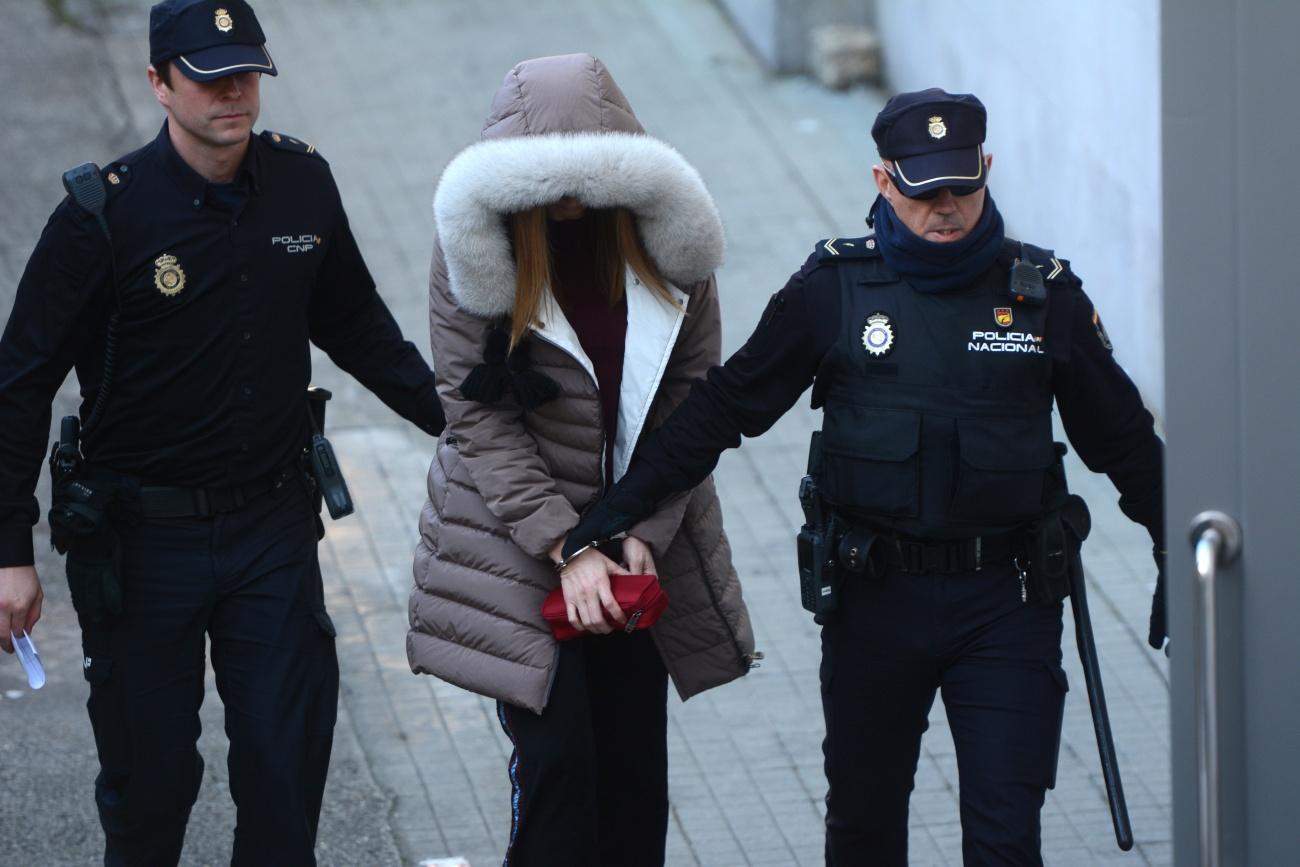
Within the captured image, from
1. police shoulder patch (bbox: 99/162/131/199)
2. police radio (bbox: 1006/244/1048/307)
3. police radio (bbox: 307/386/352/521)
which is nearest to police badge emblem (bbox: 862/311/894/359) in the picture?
police radio (bbox: 1006/244/1048/307)

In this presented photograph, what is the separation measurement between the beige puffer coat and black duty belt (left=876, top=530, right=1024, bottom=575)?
541 millimetres

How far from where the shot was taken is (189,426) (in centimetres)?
410

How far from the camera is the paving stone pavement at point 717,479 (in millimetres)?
5266

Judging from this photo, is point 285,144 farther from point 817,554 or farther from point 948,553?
point 948,553

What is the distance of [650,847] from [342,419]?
13.4 ft

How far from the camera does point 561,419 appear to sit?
4117 mm

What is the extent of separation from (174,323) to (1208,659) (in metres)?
2.30

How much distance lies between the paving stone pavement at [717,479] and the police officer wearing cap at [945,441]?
125 centimetres

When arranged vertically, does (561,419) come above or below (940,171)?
below

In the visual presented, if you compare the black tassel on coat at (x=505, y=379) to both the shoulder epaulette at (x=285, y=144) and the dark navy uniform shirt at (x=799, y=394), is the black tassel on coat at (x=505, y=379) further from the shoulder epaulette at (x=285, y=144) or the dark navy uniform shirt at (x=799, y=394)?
the shoulder epaulette at (x=285, y=144)

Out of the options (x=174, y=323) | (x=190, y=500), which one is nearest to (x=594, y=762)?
(x=190, y=500)

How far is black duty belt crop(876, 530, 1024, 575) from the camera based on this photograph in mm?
3857

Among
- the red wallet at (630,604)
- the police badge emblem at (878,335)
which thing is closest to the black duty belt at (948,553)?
the police badge emblem at (878,335)

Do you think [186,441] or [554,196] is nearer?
[554,196]
